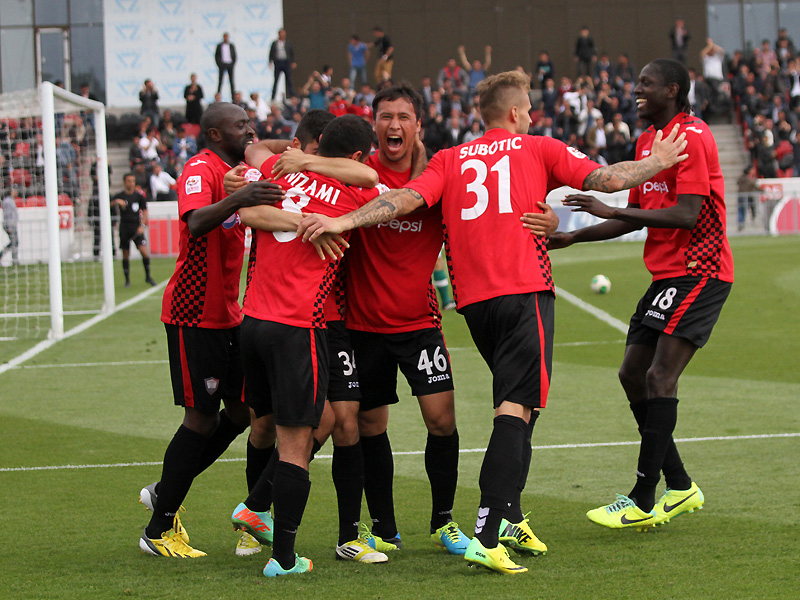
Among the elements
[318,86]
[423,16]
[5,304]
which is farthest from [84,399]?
[423,16]

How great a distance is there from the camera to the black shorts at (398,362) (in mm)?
5152

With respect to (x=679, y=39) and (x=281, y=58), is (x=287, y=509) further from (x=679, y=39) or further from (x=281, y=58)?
(x=679, y=39)

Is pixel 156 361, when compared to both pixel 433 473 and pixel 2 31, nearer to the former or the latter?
pixel 433 473

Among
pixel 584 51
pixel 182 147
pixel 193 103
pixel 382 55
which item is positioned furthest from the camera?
pixel 584 51

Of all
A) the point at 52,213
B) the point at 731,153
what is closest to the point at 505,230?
the point at 52,213

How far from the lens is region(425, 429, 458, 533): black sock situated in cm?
526

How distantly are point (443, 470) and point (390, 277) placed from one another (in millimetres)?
1011

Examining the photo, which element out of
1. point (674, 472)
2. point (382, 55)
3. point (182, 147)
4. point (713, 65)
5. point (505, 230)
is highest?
point (382, 55)

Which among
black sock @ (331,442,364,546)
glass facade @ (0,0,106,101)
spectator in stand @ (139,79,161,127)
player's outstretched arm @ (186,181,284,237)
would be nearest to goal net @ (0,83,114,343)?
player's outstretched arm @ (186,181,284,237)

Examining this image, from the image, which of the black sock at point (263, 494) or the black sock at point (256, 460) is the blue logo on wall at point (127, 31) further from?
the black sock at point (263, 494)

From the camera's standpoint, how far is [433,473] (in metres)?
5.30

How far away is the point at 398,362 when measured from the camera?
5258 millimetres

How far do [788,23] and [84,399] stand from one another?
118 feet

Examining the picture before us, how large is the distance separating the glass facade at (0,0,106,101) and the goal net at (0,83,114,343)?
17315 millimetres
